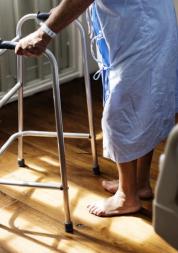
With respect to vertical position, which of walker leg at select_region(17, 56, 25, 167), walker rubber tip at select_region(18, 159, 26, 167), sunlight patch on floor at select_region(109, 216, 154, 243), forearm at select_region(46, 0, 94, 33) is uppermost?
forearm at select_region(46, 0, 94, 33)

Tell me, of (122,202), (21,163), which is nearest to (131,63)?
(122,202)

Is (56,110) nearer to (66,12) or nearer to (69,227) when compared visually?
(66,12)

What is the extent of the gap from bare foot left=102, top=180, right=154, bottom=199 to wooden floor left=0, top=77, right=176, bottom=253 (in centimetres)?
3

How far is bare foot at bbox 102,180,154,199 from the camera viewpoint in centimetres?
184

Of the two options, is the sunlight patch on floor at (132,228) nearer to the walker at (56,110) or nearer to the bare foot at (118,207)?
the bare foot at (118,207)

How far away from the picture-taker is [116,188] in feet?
6.13

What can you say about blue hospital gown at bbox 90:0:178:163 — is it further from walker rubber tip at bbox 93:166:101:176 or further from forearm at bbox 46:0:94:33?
walker rubber tip at bbox 93:166:101:176

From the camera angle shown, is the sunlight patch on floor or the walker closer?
the walker

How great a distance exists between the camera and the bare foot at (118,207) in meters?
1.73

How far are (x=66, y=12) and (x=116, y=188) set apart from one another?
0.85 meters

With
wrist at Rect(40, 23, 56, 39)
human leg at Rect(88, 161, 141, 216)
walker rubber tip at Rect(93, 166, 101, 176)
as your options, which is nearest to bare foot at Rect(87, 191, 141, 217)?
human leg at Rect(88, 161, 141, 216)

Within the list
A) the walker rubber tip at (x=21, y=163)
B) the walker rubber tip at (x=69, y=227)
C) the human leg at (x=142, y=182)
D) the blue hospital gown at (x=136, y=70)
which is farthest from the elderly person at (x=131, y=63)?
the walker rubber tip at (x=21, y=163)

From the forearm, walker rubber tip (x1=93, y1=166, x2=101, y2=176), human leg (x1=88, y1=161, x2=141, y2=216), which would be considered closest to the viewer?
the forearm

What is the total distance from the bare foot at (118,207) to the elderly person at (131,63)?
0.08 meters
